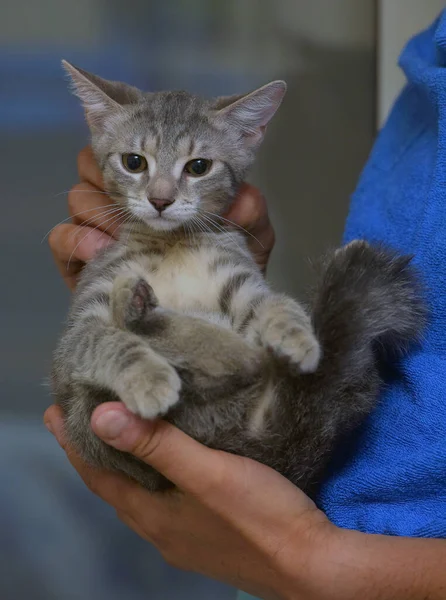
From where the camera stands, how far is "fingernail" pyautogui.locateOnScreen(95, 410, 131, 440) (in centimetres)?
77

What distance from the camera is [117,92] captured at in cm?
124

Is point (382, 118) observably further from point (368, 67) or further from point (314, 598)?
point (314, 598)

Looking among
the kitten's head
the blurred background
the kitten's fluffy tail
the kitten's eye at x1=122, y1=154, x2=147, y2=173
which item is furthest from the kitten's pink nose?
the blurred background

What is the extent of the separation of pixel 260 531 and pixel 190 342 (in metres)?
0.27

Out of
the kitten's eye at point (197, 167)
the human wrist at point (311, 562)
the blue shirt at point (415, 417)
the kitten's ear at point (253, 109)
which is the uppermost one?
the kitten's ear at point (253, 109)

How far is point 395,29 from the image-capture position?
1.61 meters

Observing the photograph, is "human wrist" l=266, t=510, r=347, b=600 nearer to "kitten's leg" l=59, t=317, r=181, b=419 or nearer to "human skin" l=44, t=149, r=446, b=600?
"human skin" l=44, t=149, r=446, b=600

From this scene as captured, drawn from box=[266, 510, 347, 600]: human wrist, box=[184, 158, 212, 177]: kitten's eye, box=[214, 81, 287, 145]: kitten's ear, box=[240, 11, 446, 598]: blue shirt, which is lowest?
box=[266, 510, 347, 600]: human wrist

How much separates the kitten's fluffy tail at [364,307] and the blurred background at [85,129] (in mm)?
839

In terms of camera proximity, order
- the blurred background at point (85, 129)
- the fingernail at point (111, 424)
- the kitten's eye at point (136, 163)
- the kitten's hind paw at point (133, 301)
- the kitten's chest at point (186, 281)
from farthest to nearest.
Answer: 1. the blurred background at point (85, 129)
2. the kitten's eye at point (136, 163)
3. the kitten's chest at point (186, 281)
4. the kitten's hind paw at point (133, 301)
5. the fingernail at point (111, 424)

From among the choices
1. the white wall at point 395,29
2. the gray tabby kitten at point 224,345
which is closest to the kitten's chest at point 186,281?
the gray tabby kitten at point 224,345

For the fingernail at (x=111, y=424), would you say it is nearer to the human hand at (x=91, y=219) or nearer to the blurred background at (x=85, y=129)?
the human hand at (x=91, y=219)

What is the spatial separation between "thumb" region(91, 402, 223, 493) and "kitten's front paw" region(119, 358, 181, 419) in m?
0.02

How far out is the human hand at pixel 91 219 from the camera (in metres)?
1.22
